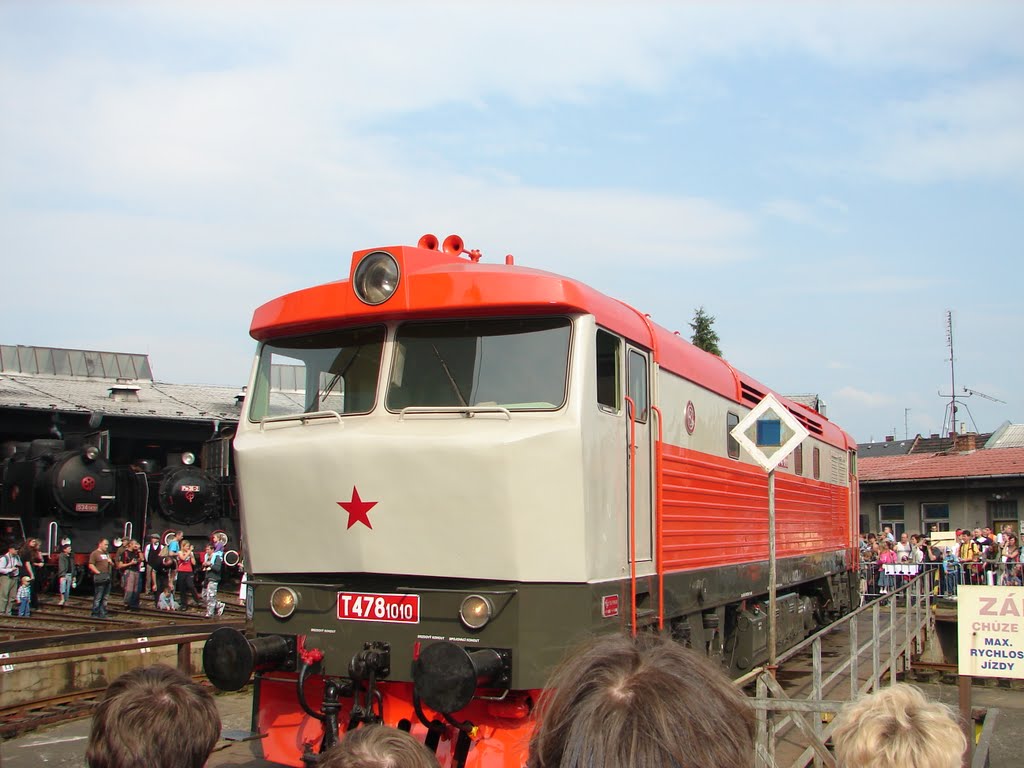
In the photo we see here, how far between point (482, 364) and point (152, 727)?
399cm

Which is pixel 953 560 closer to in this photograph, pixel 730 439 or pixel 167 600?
pixel 730 439

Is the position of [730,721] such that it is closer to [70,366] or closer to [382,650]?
[382,650]

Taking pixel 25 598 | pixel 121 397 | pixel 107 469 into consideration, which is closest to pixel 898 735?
pixel 25 598

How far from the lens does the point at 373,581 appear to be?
6664 mm

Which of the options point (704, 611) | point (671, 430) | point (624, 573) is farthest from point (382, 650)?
point (704, 611)

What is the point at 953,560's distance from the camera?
2109 centimetres

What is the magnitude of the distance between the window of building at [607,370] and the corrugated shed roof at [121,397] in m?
24.3

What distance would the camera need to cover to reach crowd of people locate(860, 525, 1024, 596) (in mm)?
19875

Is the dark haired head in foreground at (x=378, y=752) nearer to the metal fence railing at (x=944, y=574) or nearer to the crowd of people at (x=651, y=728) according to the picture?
the crowd of people at (x=651, y=728)

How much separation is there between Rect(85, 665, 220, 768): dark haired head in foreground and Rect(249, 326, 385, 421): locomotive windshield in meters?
3.84

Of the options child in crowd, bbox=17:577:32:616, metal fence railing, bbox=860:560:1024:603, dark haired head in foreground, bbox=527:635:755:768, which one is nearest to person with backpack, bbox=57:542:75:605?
child in crowd, bbox=17:577:32:616

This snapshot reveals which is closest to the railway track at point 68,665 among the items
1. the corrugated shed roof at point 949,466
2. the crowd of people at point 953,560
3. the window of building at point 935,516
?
the crowd of people at point 953,560

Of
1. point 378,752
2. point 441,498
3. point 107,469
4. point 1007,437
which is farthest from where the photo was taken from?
point 1007,437

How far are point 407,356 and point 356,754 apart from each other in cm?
460
